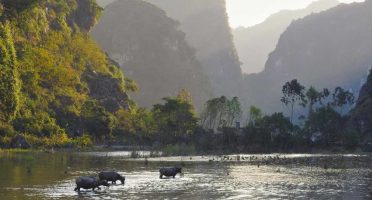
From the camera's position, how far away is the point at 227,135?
147750 mm

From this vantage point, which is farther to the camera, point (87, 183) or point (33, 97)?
point (33, 97)

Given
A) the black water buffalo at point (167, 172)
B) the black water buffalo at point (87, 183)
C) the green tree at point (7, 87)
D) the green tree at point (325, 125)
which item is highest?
the green tree at point (7, 87)

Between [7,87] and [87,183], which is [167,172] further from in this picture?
[7,87]

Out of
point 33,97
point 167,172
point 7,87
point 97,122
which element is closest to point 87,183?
point 167,172

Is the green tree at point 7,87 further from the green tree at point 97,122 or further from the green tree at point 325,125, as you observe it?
the green tree at point 325,125

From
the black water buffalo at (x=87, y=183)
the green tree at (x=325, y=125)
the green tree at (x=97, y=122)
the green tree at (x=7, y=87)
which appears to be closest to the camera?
the black water buffalo at (x=87, y=183)

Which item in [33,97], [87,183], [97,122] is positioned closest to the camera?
[87,183]

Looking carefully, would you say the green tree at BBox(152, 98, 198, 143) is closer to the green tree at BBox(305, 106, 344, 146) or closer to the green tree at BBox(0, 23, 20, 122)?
the green tree at BBox(305, 106, 344, 146)

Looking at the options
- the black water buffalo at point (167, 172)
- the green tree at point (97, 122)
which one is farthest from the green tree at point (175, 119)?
the black water buffalo at point (167, 172)

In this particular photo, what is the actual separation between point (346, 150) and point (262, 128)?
25.4 meters

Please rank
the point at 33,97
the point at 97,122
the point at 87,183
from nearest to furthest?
the point at 87,183, the point at 33,97, the point at 97,122

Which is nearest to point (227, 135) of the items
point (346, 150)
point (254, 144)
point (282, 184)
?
point (254, 144)

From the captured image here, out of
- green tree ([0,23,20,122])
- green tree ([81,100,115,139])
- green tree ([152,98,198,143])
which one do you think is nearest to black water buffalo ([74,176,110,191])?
green tree ([0,23,20,122])

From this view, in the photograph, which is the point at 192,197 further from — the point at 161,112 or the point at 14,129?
the point at 161,112
